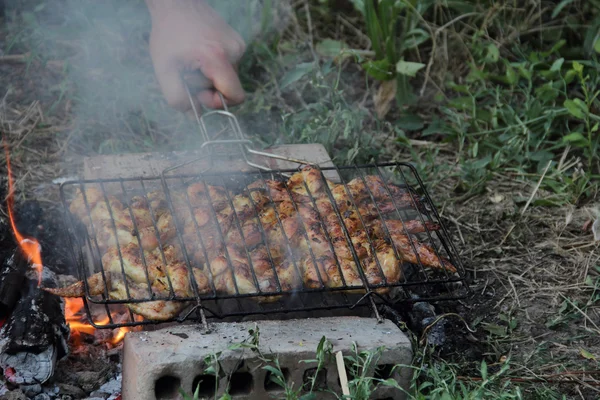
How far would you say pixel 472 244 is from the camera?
171 inches

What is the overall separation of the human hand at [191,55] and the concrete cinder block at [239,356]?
156cm

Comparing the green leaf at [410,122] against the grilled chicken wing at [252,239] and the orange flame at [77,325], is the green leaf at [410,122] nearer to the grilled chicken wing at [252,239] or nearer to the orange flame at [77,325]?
the grilled chicken wing at [252,239]

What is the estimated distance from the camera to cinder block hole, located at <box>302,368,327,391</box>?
2643 mm

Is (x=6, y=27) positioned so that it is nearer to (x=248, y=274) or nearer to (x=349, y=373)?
(x=248, y=274)

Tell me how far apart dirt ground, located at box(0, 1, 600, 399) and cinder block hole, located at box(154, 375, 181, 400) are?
1.36m

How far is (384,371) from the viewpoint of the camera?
2713mm

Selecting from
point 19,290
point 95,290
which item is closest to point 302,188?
point 95,290

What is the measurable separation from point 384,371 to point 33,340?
1507mm

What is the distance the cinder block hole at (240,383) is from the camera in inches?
104

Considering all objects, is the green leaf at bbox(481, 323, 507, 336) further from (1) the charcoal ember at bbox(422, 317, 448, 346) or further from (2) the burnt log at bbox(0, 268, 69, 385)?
(2) the burnt log at bbox(0, 268, 69, 385)

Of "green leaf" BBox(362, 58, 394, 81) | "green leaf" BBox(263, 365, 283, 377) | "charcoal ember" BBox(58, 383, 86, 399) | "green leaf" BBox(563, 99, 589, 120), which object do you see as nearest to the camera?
"green leaf" BBox(263, 365, 283, 377)

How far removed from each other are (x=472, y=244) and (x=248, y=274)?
1879mm

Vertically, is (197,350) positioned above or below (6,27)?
above

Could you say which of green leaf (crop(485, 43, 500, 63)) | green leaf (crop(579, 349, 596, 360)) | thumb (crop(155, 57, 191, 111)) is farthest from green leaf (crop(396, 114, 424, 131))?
→ green leaf (crop(579, 349, 596, 360))
